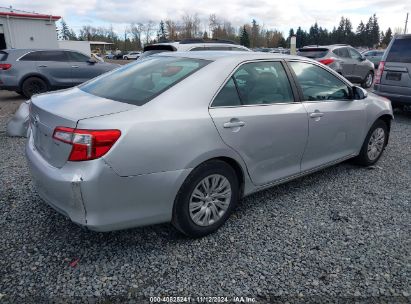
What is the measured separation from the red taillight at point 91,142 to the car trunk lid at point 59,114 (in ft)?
0.23

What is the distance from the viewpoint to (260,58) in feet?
11.3

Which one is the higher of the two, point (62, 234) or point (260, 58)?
point (260, 58)

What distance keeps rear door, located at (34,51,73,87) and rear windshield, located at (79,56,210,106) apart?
8337 millimetres

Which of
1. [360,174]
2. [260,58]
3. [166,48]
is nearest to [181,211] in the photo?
[260,58]

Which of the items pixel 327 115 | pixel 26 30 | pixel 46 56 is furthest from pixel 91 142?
pixel 26 30

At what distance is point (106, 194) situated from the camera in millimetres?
2408

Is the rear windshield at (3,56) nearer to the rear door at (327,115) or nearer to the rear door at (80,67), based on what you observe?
the rear door at (80,67)

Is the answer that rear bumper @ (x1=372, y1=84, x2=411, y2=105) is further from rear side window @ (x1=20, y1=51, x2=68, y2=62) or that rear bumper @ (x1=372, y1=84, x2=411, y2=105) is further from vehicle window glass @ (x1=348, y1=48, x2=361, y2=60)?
rear side window @ (x1=20, y1=51, x2=68, y2=62)

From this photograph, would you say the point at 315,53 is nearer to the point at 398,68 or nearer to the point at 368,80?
the point at 368,80

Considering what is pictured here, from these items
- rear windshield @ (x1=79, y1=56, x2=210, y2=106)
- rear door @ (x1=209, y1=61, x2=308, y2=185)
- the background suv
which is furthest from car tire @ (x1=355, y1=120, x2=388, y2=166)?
the background suv

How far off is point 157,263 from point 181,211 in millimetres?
434

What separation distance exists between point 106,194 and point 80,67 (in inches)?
398

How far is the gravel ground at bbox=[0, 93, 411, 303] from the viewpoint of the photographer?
243cm

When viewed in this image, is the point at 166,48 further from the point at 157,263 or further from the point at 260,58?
the point at 157,263
